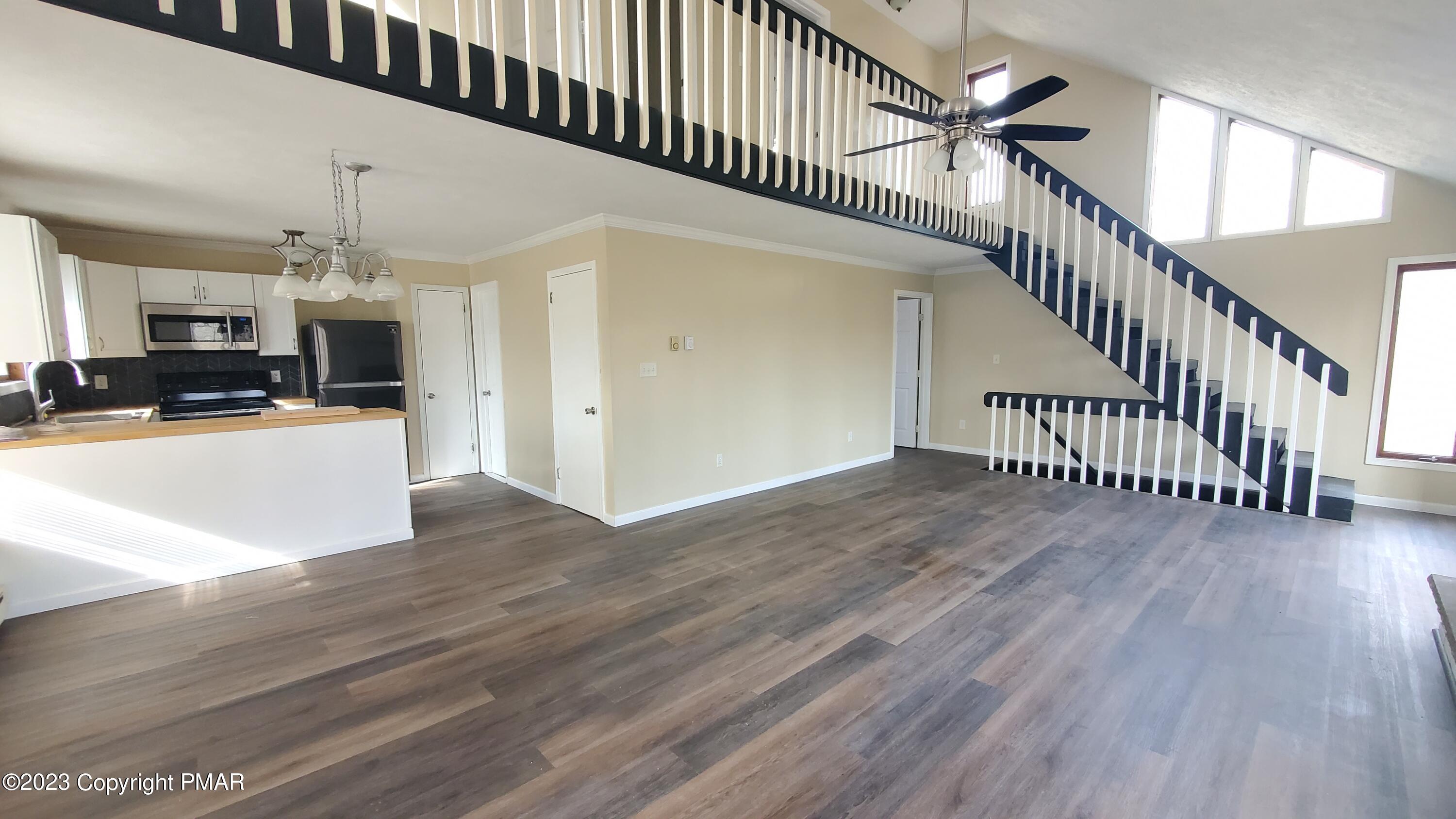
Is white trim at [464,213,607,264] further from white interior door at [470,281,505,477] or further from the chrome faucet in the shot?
the chrome faucet

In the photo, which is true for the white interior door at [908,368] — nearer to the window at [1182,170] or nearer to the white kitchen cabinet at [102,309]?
the window at [1182,170]

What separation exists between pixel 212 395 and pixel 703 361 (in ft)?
15.1

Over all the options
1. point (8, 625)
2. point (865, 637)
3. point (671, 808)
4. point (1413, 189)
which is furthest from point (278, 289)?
point (1413, 189)

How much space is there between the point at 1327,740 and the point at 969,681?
1.22m

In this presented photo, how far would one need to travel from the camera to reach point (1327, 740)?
2049 millimetres

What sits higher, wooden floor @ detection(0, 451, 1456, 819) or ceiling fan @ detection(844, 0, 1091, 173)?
ceiling fan @ detection(844, 0, 1091, 173)

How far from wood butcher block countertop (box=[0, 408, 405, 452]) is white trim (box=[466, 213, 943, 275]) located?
1.91 m

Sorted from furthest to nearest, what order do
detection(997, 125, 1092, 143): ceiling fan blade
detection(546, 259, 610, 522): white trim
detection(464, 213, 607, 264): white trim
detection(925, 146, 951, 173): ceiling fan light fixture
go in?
detection(546, 259, 610, 522): white trim → detection(464, 213, 607, 264): white trim → detection(925, 146, 951, 173): ceiling fan light fixture → detection(997, 125, 1092, 143): ceiling fan blade

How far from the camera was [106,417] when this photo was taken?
455 centimetres

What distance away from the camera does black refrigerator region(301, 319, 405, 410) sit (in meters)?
5.29

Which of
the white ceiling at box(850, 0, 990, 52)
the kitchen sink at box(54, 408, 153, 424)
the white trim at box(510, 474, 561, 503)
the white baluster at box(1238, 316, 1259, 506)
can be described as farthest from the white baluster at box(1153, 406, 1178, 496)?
the kitchen sink at box(54, 408, 153, 424)

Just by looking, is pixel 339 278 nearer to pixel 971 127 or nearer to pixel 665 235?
pixel 665 235

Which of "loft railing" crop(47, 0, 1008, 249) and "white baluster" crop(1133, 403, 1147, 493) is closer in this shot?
"loft railing" crop(47, 0, 1008, 249)

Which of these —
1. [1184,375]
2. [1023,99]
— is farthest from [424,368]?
[1184,375]
